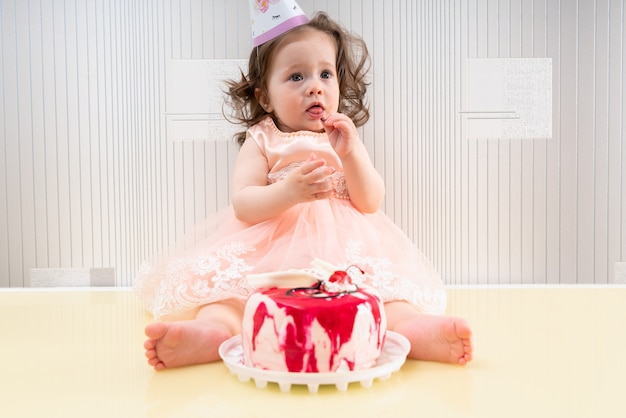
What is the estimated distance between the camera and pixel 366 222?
4.18 feet

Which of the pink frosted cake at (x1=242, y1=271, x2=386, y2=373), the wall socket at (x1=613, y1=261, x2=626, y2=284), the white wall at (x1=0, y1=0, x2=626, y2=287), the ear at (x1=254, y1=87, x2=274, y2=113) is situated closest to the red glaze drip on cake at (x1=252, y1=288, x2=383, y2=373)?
the pink frosted cake at (x1=242, y1=271, x2=386, y2=373)

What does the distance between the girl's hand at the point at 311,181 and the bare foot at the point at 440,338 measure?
269 millimetres

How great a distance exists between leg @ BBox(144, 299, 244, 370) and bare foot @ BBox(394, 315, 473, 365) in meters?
0.29

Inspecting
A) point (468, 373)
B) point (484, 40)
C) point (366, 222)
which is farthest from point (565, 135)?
point (468, 373)

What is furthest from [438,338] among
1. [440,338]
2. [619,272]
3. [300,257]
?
[619,272]

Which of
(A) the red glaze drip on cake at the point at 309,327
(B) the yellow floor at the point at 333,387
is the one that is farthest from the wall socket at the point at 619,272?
(A) the red glaze drip on cake at the point at 309,327

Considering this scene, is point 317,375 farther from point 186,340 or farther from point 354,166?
point 354,166

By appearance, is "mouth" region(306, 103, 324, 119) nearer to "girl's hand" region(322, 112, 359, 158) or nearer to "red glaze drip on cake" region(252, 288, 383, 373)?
"girl's hand" region(322, 112, 359, 158)

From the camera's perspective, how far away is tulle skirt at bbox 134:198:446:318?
3.63 ft

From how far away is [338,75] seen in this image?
1.46 meters

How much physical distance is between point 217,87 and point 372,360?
98 centimetres

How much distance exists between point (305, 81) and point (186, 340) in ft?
2.09

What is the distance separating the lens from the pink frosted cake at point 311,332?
0.82 metres

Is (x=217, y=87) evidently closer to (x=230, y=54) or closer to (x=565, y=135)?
(x=230, y=54)
